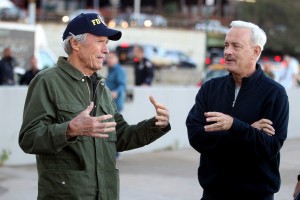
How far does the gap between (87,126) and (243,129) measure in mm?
975

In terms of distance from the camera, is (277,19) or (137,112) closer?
(137,112)

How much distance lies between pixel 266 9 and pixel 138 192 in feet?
148

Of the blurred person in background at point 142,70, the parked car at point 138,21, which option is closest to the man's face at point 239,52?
the blurred person in background at point 142,70

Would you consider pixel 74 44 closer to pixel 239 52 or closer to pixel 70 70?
pixel 70 70

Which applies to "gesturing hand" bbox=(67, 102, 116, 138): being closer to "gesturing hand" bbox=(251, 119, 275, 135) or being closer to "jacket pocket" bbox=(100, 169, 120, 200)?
"jacket pocket" bbox=(100, 169, 120, 200)

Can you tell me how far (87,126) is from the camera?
11.4ft

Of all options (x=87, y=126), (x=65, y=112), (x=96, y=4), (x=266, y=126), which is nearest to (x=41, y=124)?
(x=65, y=112)

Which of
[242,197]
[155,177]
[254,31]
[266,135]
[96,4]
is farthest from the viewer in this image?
[96,4]

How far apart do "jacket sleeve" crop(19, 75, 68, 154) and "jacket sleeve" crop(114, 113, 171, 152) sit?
59cm

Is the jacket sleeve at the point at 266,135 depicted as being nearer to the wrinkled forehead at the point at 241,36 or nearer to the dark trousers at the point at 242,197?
the dark trousers at the point at 242,197

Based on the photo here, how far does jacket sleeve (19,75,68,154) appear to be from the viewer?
358 centimetres

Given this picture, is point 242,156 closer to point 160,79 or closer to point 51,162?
point 51,162

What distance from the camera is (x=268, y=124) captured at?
158 inches

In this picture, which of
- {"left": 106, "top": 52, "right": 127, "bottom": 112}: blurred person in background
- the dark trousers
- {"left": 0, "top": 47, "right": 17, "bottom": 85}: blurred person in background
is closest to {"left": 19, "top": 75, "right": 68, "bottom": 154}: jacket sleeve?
the dark trousers
